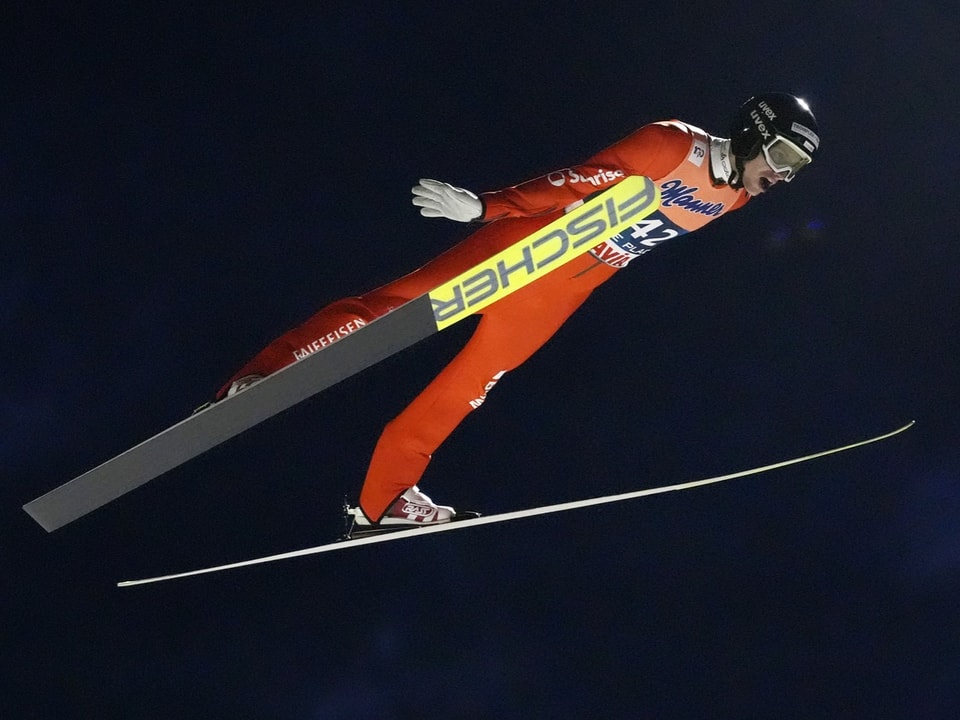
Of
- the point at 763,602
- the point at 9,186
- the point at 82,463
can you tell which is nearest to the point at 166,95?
the point at 9,186

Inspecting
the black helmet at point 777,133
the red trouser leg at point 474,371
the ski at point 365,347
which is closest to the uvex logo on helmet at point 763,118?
the black helmet at point 777,133

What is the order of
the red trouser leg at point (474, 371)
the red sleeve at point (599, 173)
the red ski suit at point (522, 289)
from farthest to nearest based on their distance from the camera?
the red trouser leg at point (474, 371) < the red ski suit at point (522, 289) < the red sleeve at point (599, 173)

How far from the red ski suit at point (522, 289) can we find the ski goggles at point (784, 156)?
123 millimetres

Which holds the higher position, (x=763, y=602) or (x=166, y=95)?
(x=166, y=95)

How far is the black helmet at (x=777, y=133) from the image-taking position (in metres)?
3.00

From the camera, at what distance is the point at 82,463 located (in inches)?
152

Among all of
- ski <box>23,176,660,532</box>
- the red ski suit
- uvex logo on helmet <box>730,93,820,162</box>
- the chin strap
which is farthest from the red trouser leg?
uvex logo on helmet <box>730,93,820,162</box>

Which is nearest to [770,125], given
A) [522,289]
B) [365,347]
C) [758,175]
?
[758,175]

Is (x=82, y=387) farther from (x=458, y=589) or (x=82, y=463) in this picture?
(x=458, y=589)

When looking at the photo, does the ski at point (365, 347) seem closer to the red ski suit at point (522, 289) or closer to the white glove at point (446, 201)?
the red ski suit at point (522, 289)

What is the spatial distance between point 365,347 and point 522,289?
58 cm

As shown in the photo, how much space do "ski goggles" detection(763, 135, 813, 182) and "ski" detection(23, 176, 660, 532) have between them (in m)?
0.29

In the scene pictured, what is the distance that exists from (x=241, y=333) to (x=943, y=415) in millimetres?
2294

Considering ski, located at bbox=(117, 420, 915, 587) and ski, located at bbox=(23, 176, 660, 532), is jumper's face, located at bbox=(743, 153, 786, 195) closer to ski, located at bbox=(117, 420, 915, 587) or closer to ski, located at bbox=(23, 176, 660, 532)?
ski, located at bbox=(23, 176, 660, 532)
